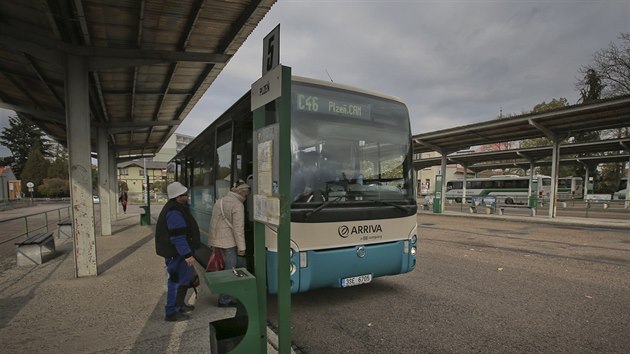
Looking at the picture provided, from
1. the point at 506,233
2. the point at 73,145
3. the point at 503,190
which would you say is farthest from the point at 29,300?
the point at 503,190

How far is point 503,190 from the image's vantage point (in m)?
39.0

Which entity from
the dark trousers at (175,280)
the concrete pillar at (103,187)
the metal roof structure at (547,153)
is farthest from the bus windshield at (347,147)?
the metal roof structure at (547,153)

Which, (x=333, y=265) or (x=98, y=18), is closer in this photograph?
(x=333, y=265)

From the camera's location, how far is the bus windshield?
4.37 meters

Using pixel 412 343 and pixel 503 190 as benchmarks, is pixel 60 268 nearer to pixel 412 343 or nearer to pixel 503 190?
pixel 412 343

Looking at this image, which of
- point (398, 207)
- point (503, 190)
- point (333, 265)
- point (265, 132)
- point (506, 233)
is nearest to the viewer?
point (265, 132)

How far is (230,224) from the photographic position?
4730 millimetres

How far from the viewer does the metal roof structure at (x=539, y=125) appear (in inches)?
543

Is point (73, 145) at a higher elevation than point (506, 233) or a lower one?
higher

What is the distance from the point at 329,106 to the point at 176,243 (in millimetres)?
2694

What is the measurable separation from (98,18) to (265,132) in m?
4.99

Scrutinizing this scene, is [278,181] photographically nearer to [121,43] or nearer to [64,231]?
[121,43]

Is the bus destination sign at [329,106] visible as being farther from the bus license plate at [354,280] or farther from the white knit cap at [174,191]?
the bus license plate at [354,280]

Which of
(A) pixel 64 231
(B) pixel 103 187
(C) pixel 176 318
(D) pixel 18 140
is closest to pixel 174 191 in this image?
(C) pixel 176 318
